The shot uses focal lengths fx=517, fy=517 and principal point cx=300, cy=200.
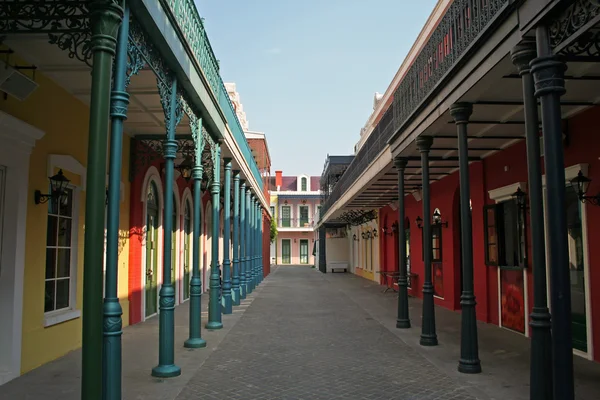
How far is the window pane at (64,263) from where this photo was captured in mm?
7599

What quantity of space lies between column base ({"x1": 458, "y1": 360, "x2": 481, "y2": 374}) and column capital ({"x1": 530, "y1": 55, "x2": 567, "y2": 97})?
12.1 feet

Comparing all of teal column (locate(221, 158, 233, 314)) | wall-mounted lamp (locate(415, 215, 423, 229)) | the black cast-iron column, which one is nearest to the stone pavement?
the black cast-iron column

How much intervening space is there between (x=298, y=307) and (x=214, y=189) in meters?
5.80

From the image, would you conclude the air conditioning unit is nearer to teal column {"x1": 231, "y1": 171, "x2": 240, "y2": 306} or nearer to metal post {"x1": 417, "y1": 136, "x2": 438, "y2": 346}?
metal post {"x1": 417, "y1": 136, "x2": 438, "y2": 346}

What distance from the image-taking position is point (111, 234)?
14.4 feet

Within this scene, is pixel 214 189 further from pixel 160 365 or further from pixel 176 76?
pixel 160 365

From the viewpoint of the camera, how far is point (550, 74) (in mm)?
4082

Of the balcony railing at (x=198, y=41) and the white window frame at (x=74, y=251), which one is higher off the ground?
the balcony railing at (x=198, y=41)

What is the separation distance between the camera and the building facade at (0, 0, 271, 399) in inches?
151

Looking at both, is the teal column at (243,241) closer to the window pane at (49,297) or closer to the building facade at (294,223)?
the window pane at (49,297)

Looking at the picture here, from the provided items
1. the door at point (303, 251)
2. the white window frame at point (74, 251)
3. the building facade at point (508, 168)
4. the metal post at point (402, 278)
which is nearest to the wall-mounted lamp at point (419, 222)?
the building facade at point (508, 168)

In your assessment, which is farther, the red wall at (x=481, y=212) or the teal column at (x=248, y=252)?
the teal column at (x=248, y=252)

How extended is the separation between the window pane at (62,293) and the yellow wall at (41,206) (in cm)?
23

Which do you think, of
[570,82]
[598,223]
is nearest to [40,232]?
[570,82]
